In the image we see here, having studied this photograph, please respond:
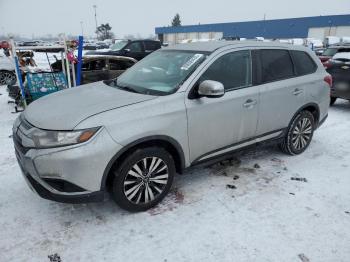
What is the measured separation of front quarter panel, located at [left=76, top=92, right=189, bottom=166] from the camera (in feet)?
9.25

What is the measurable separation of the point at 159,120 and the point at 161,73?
36.3 inches

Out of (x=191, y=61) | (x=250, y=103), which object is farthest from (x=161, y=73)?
(x=250, y=103)

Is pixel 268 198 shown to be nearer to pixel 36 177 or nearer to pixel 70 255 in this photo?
pixel 70 255

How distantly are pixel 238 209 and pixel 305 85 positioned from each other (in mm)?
2284

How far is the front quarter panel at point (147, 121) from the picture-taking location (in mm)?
2820

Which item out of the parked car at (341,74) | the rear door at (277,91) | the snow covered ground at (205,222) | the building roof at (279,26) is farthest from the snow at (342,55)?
the building roof at (279,26)

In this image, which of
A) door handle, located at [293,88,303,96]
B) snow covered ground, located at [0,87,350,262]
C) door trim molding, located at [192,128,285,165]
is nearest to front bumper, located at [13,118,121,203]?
snow covered ground, located at [0,87,350,262]

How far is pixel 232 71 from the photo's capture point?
3.74 m

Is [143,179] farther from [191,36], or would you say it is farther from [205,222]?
[191,36]

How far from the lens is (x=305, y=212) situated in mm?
Result: 3334

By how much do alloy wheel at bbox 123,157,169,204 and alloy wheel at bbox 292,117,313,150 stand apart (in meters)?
2.45

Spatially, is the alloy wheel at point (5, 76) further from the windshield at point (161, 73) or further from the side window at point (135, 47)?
the windshield at point (161, 73)

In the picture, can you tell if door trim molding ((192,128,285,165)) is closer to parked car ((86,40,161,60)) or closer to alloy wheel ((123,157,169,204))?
alloy wheel ((123,157,169,204))

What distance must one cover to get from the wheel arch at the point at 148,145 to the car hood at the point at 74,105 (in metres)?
0.41
